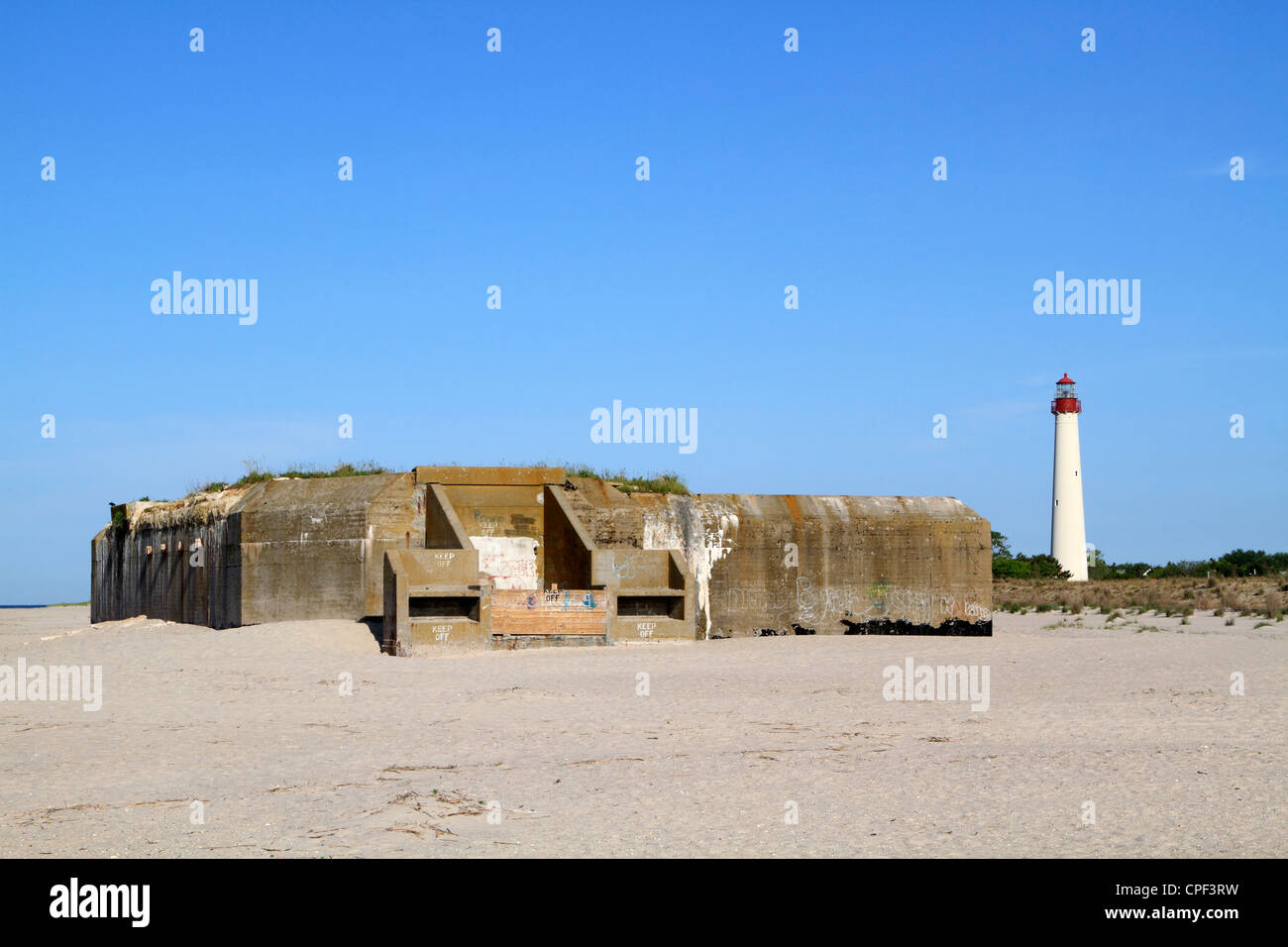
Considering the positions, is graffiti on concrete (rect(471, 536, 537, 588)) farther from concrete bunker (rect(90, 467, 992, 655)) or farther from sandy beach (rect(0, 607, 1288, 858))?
sandy beach (rect(0, 607, 1288, 858))

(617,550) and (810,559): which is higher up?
(617,550)

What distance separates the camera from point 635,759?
934cm

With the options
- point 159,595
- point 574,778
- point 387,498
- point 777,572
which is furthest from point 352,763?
point 159,595

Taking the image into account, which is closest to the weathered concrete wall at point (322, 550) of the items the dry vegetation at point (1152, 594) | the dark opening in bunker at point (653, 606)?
the dark opening in bunker at point (653, 606)

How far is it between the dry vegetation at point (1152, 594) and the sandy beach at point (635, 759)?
17119 mm

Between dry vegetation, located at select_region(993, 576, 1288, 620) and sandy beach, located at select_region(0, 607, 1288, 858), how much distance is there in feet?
56.2

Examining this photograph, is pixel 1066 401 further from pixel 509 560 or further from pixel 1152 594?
pixel 509 560

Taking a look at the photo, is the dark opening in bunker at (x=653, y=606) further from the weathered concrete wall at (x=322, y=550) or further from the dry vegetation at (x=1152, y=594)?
the dry vegetation at (x=1152, y=594)

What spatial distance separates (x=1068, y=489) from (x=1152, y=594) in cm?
639

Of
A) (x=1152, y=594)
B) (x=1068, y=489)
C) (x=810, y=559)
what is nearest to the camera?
(x=810, y=559)

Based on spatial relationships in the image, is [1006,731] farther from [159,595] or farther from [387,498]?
[159,595]

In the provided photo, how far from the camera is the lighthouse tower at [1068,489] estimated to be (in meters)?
44.2

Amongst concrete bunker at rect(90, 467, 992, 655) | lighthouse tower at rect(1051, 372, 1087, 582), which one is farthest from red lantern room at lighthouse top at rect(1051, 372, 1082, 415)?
concrete bunker at rect(90, 467, 992, 655)

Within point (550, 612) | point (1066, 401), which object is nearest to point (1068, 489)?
point (1066, 401)
